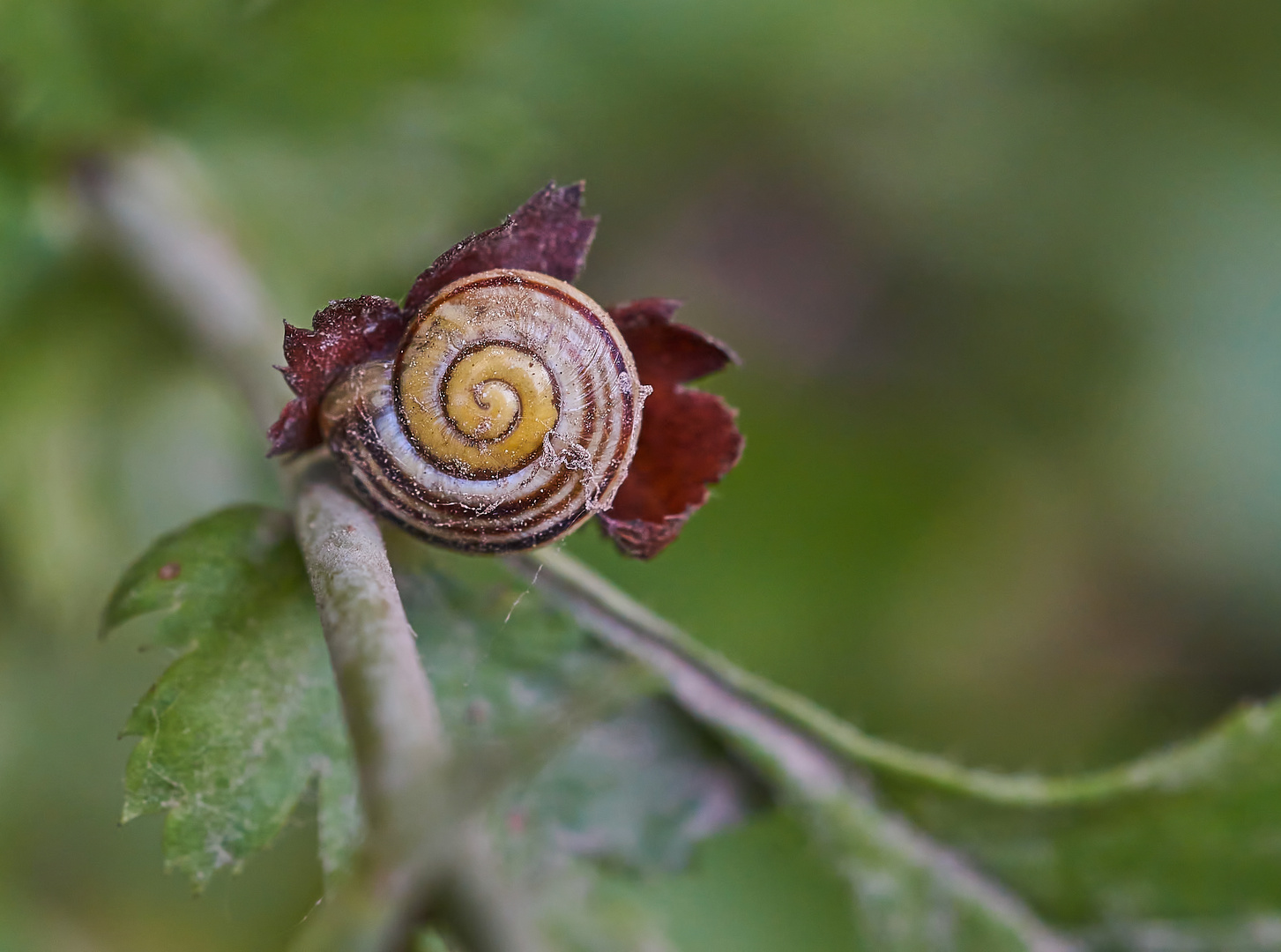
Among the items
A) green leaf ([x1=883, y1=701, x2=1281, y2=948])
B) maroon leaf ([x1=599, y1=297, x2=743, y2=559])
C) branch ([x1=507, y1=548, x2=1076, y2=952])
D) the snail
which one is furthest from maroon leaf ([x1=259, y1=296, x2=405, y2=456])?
green leaf ([x1=883, y1=701, x2=1281, y2=948])

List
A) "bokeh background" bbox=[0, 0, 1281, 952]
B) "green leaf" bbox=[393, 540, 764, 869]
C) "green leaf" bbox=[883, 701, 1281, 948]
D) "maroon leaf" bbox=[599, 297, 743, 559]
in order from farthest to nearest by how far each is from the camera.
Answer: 1. "bokeh background" bbox=[0, 0, 1281, 952]
2. "green leaf" bbox=[883, 701, 1281, 948]
3. "green leaf" bbox=[393, 540, 764, 869]
4. "maroon leaf" bbox=[599, 297, 743, 559]

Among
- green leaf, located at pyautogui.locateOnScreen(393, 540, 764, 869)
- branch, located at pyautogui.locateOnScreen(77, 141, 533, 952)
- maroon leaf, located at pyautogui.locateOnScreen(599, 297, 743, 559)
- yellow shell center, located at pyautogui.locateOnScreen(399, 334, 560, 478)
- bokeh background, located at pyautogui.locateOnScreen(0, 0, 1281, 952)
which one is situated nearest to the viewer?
branch, located at pyautogui.locateOnScreen(77, 141, 533, 952)

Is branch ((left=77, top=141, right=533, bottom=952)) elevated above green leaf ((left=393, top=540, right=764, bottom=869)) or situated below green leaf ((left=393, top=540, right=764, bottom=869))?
above

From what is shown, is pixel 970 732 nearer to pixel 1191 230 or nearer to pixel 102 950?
pixel 1191 230

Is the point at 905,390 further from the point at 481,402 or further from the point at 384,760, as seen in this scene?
the point at 384,760

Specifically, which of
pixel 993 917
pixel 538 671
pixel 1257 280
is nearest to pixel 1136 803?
pixel 993 917

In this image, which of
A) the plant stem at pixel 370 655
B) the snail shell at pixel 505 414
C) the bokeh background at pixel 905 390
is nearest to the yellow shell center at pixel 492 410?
the snail shell at pixel 505 414

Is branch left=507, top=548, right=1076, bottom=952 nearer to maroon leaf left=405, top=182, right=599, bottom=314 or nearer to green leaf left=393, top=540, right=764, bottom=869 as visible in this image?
green leaf left=393, top=540, right=764, bottom=869
